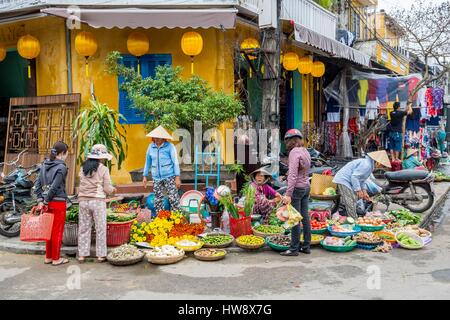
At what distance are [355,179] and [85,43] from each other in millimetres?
6637

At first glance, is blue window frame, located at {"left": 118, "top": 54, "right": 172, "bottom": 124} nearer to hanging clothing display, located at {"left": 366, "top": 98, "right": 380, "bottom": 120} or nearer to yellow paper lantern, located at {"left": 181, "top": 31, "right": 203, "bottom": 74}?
yellow paper lantern, located at {"left": 181, "top": 31, "right": 203, "bottom": 74}

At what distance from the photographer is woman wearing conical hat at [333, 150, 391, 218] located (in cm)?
873

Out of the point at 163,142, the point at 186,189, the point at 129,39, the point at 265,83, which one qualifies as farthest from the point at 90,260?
the point at 129,39

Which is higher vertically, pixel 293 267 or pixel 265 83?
pixel 265 83

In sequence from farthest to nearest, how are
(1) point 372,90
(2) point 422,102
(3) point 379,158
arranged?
(2) point 422,102, (1) point 372,90, (3) point 379,158

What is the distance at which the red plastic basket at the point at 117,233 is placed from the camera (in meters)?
7.42

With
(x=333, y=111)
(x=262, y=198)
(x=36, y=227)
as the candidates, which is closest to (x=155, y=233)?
(x=36, y=227)

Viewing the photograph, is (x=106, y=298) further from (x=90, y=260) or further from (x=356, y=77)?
(x=356, y=77)

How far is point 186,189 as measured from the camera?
995 centimetres

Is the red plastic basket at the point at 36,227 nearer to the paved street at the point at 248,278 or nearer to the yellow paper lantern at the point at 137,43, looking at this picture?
the paved street at the point at 248,278

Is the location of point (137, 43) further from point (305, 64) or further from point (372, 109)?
point (372, 109)

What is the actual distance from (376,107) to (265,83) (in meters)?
7.79

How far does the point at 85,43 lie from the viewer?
10844 millimetres

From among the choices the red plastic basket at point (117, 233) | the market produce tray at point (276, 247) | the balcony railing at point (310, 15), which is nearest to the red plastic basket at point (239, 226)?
the market produce tray at point (276, 247)
